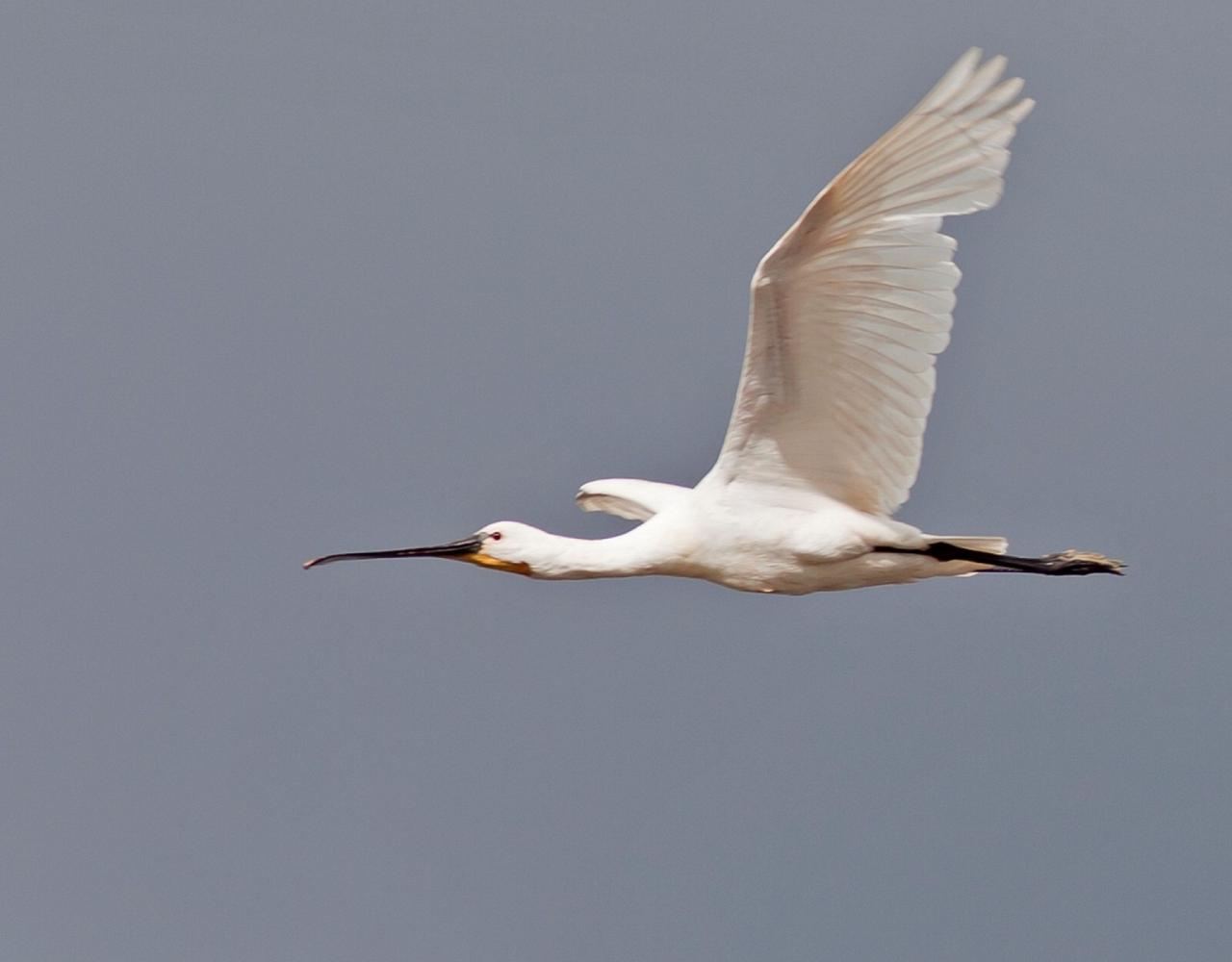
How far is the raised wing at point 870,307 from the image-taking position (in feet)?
39.5

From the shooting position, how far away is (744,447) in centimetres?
1346

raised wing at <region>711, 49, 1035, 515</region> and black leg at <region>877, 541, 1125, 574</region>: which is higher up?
raised wing at <region>711, 49, 1035, 515</region>

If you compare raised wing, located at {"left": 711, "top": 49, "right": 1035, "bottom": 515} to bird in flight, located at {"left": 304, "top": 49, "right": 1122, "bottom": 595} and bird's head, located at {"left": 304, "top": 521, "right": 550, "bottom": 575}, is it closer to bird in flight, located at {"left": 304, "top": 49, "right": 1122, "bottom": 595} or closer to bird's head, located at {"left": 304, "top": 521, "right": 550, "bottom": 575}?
bird in flight, located at {"left": 304, "top": 49, "right": 1122, "bottom": 595}

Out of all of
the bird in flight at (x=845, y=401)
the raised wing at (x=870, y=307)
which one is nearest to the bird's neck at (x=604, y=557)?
the bird in flight at (x=845, y=401)

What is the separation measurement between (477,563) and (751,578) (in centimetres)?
169

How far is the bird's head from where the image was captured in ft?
46.3

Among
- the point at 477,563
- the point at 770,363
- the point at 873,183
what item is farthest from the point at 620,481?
the point at 873,183

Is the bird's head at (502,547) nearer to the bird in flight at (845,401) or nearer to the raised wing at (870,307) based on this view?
the bird in flight at (845,401)

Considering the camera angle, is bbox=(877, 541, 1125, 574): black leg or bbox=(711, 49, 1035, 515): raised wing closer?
bbox=(711, 49, 1035, 515): raised wing

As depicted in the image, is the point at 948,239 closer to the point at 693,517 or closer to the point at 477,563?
the point at 693,517

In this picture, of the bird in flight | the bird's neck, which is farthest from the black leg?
the bird's neck

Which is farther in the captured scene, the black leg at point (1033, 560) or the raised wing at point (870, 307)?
the black leg at point (1033, 560)

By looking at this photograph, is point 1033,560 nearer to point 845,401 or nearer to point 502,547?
point 845,401

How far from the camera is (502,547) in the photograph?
14.1m
